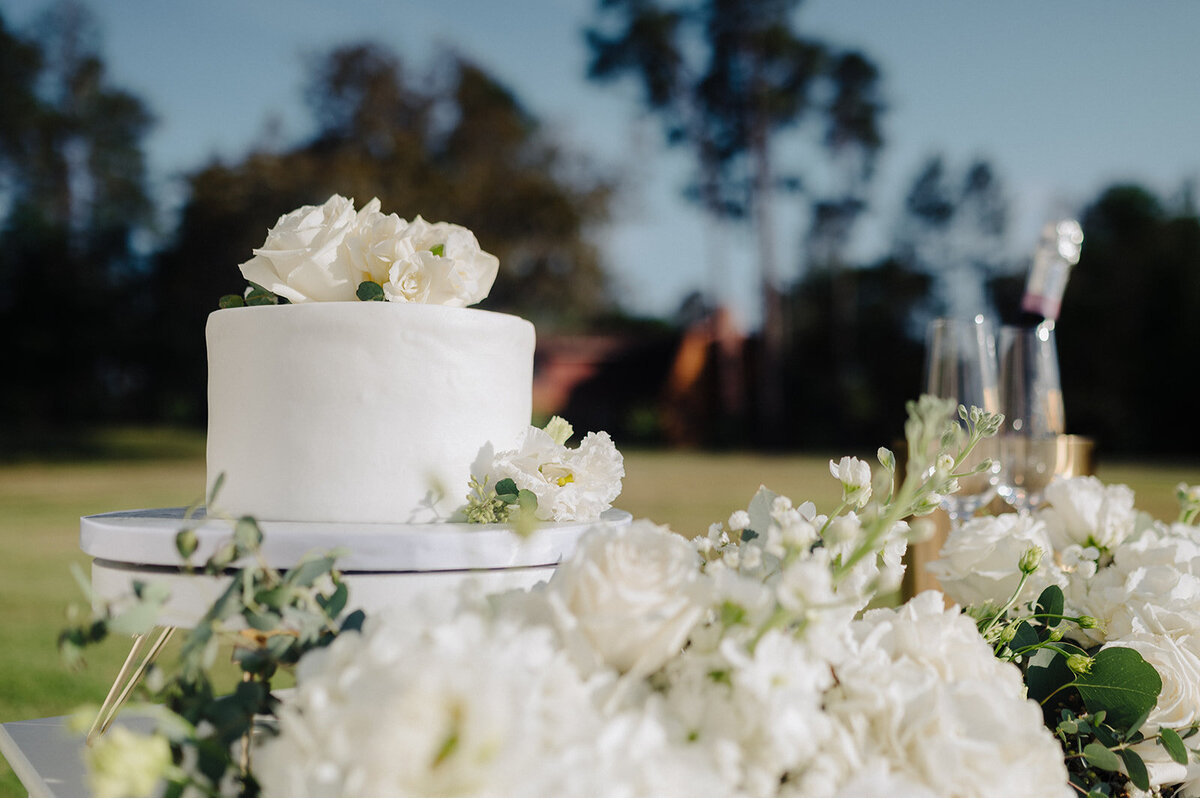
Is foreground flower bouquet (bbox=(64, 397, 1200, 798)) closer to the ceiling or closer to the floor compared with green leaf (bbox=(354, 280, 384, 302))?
closer to the floor

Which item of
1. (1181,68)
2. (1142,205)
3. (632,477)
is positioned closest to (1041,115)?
(1181,68)

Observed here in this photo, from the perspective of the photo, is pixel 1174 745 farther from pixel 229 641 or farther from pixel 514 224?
pixel 514 224

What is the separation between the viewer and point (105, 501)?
10648 mm

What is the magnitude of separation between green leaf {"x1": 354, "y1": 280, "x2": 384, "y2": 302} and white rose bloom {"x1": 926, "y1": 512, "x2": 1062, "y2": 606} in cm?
92

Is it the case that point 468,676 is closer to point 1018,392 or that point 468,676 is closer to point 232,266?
point 1018,392

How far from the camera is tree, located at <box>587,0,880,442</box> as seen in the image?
2202 cm

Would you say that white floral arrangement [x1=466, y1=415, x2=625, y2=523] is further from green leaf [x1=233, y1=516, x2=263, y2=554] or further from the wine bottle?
the wine bottle

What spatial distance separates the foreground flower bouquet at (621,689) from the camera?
0.58m

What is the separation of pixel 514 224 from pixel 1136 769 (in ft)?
67.8

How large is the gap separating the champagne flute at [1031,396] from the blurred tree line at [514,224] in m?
16.8

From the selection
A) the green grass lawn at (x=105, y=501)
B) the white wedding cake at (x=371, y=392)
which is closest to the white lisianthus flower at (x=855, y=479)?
the white wedding cake at (x=371, y=392)

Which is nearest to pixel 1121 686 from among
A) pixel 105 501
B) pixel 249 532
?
pixel 249 532

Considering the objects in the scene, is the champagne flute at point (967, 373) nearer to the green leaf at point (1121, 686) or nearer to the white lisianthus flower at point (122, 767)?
the green leaf at point (1121, 686)

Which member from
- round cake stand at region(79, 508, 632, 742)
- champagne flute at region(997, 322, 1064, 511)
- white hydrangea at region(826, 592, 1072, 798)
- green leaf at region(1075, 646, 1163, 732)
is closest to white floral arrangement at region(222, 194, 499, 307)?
round cake stand at region(79, 508, 632, 742)
